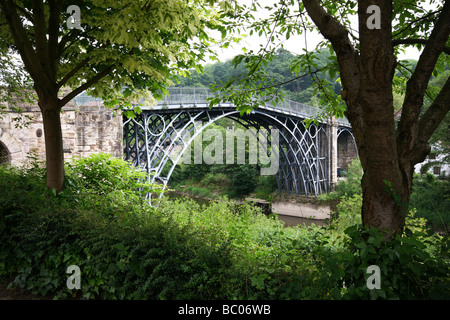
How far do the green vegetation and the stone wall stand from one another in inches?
220

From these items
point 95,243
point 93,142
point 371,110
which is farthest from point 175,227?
point 93,142

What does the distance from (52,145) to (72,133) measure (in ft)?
19.3

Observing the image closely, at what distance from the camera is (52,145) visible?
4.72m

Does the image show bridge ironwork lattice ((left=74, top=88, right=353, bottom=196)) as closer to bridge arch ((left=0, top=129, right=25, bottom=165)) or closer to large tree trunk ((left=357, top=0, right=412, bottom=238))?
bridge arch ((left=0, top=129, right=25, bottom=165))

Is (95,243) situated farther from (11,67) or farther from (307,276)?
(11,67)

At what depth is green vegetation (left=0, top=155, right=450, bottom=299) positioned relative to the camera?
7.43ft

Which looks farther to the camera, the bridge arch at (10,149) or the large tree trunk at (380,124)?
the bridge arch at (10,149)

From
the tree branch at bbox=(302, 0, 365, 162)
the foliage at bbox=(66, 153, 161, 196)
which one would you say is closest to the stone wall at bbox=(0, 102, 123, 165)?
the foliage at bbox=(66, 153, 161, 196)

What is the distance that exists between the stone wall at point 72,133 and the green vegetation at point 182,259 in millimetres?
5589

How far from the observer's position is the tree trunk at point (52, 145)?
473 centimetres

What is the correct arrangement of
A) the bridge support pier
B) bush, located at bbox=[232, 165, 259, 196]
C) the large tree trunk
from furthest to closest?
bush, located at bbox=[232, 165, 259, 196] < the bridge support pier < the large tree trunk

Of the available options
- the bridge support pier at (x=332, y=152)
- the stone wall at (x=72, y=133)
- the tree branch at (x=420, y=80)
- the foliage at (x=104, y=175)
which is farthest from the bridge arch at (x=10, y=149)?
the bridge support pier at (x=332, y=152)

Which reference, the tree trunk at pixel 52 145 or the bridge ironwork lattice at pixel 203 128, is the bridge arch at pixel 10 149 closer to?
the bridge ironwork lattice at pixel 203 128
